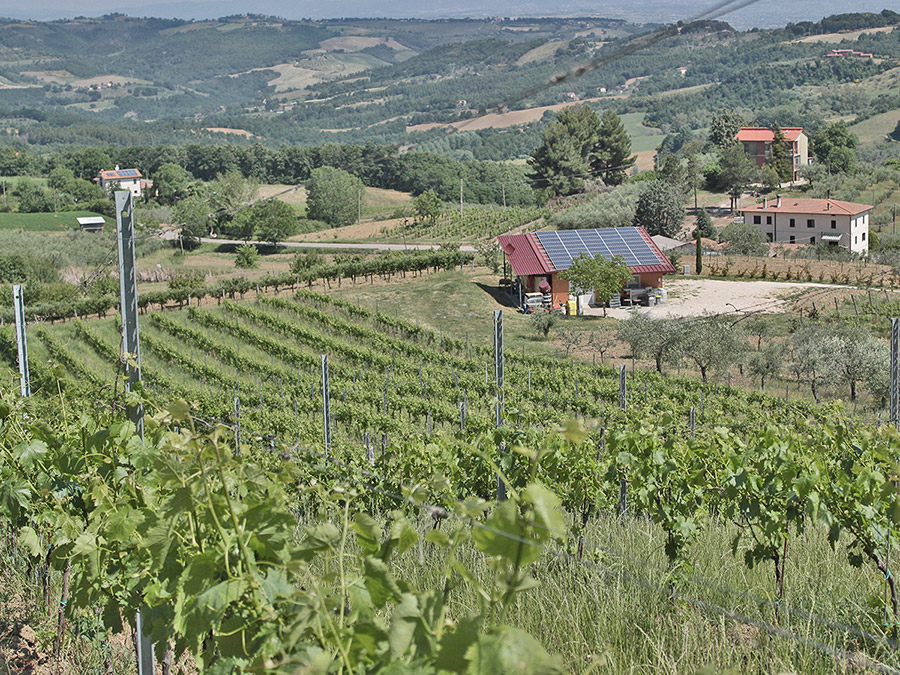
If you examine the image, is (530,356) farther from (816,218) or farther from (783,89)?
(783,89)

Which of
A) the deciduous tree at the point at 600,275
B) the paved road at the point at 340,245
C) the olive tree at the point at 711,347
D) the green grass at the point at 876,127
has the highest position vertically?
the green grass at the point at 876,127

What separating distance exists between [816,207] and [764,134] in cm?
2153

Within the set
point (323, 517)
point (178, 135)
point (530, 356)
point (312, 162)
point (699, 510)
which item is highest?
point (178, 135)

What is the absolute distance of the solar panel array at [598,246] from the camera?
101ft

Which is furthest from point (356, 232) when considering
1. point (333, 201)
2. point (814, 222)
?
point (814, 222)

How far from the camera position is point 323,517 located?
251 cm

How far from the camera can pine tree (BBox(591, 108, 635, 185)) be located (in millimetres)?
64812

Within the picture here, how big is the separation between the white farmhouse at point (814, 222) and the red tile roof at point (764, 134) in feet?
59.2

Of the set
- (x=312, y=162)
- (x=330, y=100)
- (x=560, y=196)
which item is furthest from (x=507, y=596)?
→ (x=330, y=100)

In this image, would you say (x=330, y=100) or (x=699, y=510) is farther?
(x=330, y=100)

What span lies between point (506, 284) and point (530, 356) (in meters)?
10.6

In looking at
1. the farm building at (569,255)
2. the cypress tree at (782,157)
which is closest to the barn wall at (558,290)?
the farm building at (569,255)

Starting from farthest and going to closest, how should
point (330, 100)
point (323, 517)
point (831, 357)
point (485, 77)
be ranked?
point (330, 100), point (485, 77), point (831, 357), point (323, 517)

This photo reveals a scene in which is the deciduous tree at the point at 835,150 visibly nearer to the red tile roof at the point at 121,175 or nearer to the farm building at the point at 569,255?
the farm building at the point at 569,255
